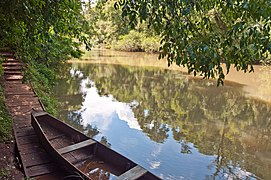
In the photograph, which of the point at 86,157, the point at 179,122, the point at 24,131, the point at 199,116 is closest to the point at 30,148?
the point at 24,131

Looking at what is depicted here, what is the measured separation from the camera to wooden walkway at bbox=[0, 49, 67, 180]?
366cm

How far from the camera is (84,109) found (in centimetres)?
862

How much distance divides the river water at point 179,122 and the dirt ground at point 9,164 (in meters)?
2.19

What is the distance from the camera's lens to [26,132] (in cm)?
470

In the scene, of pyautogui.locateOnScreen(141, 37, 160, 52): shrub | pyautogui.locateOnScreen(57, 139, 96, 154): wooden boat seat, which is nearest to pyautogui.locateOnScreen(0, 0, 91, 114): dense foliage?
pyautogui.locateOnScreen(57, 139, 96, 154): wooden boat seat

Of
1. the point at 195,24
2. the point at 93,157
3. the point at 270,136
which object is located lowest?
the point at 270,136

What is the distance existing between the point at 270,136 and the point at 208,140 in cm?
188

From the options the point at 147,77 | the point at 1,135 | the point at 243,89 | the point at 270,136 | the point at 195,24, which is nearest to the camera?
the point at 195,24

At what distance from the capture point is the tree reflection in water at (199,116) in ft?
19.2

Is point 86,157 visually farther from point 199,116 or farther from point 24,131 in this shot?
point 199,116

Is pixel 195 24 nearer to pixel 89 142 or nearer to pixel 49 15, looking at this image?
pixel 49 15

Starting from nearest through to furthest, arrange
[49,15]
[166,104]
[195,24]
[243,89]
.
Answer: [195,24]
[49,15]
[166,104]
[243,89]

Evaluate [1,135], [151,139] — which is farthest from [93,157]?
[151,139]

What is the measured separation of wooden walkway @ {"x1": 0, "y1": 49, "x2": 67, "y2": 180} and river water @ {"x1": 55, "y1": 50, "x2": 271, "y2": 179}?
136cm
